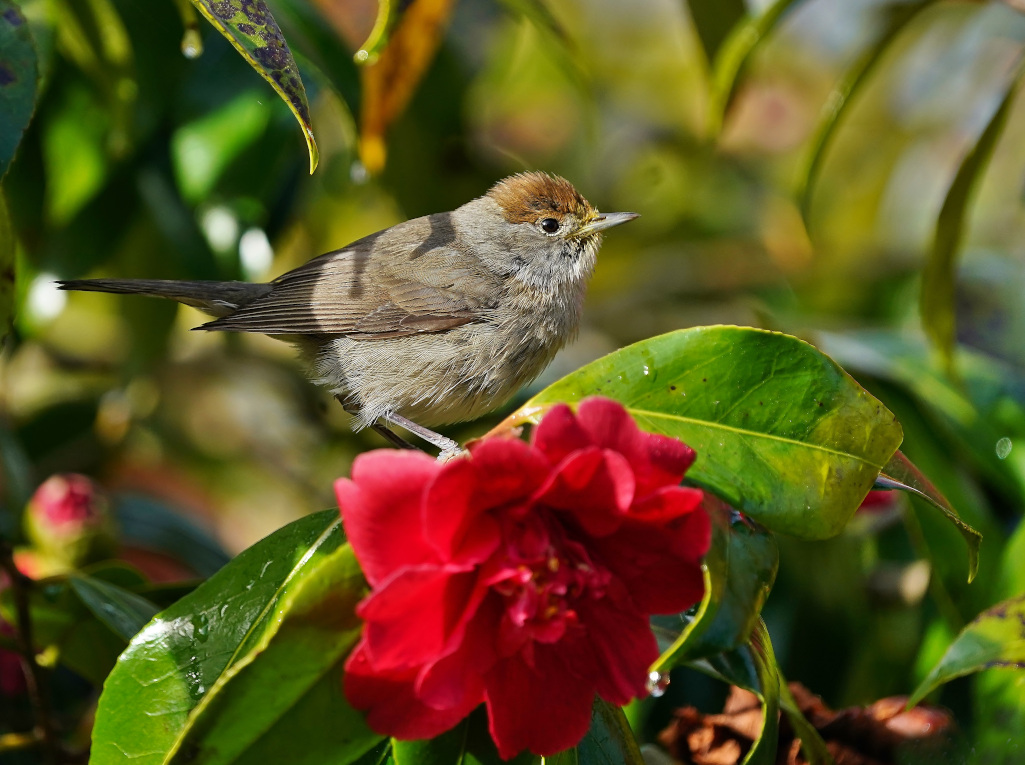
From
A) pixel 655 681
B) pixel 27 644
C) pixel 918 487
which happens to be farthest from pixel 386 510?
pixel 27 644

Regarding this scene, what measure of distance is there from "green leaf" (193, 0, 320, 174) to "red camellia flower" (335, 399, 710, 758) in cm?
60

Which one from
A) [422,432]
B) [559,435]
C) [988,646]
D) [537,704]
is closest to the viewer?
[559,435]

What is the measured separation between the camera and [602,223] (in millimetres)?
3621

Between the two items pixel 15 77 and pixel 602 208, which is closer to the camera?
pixel 15 77

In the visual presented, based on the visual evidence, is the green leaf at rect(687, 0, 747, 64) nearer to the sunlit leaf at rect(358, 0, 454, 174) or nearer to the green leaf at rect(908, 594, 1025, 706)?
the sunlit leaf at rect(358, 0, 454, 174)

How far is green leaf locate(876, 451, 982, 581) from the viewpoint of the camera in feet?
5.59

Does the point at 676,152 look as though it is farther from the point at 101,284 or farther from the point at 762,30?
the point at 101,284

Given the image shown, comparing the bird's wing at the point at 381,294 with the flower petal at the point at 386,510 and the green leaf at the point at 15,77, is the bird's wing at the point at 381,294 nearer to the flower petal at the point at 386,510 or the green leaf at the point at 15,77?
the green leaf at the point at 15,77

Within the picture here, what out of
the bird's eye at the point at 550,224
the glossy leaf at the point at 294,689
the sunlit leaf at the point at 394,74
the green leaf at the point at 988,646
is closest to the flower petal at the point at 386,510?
the glossy leaf at the point at 294,689

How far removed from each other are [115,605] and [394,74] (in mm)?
1858

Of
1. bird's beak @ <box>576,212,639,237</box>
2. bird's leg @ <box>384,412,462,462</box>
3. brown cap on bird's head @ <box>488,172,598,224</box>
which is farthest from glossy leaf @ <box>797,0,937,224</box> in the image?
bird's leg @ <box>384,412,462,462</box>

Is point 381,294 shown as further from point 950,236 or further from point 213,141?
point 950,236

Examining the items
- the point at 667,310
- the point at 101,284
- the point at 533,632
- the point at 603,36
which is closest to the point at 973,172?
the point at 667,310

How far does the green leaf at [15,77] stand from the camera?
1.79m
